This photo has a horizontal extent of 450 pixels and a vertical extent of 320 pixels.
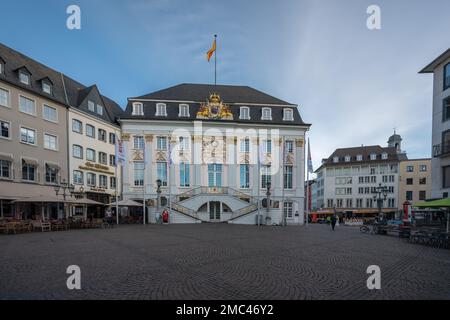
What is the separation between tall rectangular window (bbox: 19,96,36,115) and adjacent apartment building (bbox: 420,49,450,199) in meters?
41.7

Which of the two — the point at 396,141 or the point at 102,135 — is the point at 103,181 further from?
the point at 396,141

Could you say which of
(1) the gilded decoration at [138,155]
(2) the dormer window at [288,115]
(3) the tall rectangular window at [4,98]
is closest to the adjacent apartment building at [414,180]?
(2) the dormer window at [288,115]

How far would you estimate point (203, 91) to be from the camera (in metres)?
34.8

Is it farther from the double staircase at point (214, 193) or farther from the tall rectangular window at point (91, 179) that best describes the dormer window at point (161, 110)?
the tall rectangular window at point (91, 179)

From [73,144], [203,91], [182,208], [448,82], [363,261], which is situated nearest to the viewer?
[363,261]

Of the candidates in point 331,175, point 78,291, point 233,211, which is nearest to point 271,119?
point 233,211

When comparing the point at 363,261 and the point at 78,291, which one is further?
the point at 363,261

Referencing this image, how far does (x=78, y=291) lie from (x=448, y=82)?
33667 mm

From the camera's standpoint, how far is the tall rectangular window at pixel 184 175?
30469 millimetres

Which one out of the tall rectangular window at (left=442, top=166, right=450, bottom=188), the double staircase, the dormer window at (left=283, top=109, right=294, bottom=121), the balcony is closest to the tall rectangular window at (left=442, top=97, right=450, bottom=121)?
the balcony

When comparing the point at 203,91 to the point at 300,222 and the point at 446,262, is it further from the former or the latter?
the point at 446,262

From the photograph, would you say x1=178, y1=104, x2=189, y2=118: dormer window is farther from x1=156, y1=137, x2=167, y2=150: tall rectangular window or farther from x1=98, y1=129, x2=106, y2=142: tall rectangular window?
x1=98, y1=129, x2=106, y2=142: tall rectangular window

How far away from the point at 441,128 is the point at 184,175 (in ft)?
93.9

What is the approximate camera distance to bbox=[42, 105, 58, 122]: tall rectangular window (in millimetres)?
25688
